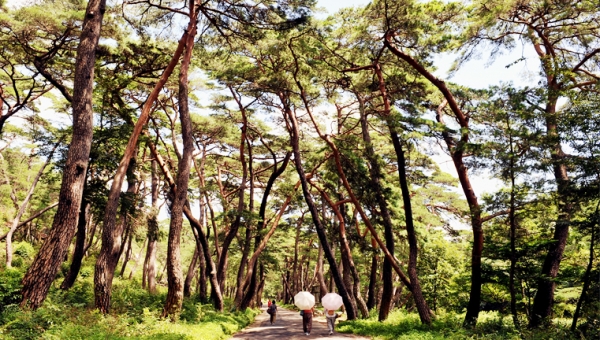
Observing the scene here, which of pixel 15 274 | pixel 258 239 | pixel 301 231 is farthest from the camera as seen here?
pixel 301 231

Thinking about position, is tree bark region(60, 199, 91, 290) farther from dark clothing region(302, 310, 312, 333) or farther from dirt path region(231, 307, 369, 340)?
dark clothing region(302, 310, 312, 333)

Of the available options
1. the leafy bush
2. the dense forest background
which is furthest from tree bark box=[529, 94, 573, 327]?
the leafy bush

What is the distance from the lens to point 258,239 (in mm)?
22578

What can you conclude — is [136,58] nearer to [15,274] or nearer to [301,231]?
[15,274]

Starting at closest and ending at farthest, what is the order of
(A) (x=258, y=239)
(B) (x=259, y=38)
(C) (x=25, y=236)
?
1. (B) (x=259, y=38)
2. (A) (x=258, y=239)
3. (C) (x=25, y=236)

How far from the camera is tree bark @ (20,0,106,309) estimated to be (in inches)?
311

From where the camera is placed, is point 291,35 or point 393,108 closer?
point 291,35

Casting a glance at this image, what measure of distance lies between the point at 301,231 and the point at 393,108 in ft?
68.1

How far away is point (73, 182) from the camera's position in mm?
8484

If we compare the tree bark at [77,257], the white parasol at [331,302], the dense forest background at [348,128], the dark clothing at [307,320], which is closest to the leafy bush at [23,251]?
the dense forest background at [348,128]

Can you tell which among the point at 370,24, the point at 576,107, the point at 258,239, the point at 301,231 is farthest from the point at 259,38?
the point at 301,231

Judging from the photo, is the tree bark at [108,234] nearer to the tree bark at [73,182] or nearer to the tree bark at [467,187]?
the tree bark at [73,182]

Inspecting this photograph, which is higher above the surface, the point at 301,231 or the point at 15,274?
the point at 301,231

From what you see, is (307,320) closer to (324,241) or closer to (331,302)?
(331,302)
